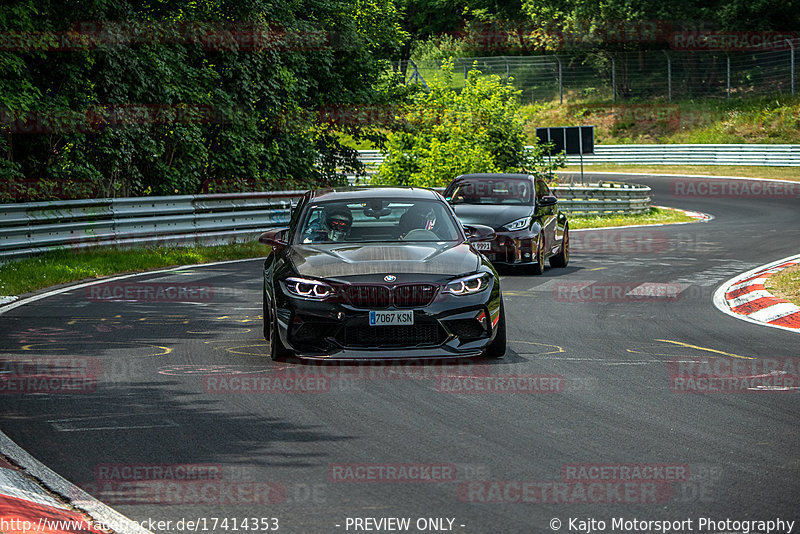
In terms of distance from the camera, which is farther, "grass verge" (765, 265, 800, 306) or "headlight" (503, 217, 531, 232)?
"headlight" (503, 217, 531, 232)

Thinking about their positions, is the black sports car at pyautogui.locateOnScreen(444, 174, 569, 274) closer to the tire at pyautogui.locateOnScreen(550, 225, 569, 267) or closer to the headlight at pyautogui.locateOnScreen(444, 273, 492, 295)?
the tire at pyautogui.locateOnScreen(550, 225, 569, 267)

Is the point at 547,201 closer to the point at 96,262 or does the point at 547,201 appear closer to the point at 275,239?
the point at 96,262

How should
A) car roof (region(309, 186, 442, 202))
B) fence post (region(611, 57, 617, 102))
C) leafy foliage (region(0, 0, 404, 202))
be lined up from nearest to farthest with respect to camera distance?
car roof (region(309, 186, 442, 202)), leafy foliage (region(0, 0, 404, 202)), fence post (region(611, 57, 617, 102))

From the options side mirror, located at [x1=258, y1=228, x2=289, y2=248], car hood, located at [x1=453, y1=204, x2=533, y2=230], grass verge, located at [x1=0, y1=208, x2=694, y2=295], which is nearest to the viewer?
side mirror, located at [x1=258, y1=228, x2=289, y2=248]

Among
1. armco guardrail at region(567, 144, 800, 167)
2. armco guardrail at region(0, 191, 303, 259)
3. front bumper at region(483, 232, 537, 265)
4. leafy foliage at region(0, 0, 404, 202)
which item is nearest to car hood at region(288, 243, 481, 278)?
front bumper at region(483, 232, 537, 265)

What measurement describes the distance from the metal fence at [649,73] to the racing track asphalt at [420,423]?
1724 inches

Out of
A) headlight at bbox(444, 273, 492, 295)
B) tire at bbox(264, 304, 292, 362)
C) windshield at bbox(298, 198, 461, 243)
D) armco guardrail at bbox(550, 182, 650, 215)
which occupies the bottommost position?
armco guardrail at bbox(550, 182, 650, 215)

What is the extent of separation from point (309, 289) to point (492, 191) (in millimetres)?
10044

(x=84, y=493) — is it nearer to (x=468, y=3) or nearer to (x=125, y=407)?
(x=125, y=407)

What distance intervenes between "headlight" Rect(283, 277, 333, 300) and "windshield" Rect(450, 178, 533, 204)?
949 cm

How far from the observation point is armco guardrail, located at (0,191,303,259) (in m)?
17.7

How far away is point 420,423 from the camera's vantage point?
6926 mm

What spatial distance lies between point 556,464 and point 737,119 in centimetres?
5331
